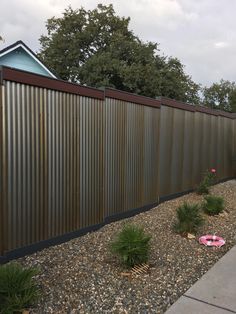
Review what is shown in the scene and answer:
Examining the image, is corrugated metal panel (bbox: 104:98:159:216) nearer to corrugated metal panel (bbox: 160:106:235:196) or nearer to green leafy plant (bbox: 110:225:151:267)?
corrugated metal panel (bbox: 160:106:235:196)

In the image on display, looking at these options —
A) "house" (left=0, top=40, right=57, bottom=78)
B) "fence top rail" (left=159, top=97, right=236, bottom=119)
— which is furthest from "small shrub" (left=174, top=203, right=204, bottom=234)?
"house" (left=0, top=40, right=57, bottom=78)

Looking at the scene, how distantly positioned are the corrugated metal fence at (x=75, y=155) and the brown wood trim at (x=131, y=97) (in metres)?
0.02

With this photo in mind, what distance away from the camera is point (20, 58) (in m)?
13.9

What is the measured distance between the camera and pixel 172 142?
8641 mm

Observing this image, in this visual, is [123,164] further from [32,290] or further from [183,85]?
[183,85]

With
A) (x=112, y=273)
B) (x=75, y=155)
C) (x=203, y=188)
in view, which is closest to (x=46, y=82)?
(x=75, y=155)

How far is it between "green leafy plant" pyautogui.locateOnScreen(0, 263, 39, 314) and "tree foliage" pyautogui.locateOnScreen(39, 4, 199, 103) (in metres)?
21.8

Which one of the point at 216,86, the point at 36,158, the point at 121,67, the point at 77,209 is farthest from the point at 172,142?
the point at 216,86

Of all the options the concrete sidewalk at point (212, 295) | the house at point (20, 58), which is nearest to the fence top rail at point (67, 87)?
the concrete sidewalk at point (212, 295)

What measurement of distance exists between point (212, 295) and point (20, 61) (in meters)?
11.9

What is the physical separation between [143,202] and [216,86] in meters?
36.8

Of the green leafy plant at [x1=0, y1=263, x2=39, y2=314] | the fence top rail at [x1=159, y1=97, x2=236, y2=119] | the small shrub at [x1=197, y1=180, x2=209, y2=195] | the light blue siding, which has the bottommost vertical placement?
the green leafy plant at [x1=0, y1=263, x2=39, y2=314]

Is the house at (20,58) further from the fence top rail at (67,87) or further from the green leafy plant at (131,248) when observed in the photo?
the green leafy plant at (131,248)

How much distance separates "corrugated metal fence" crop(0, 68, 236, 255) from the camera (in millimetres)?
4523
